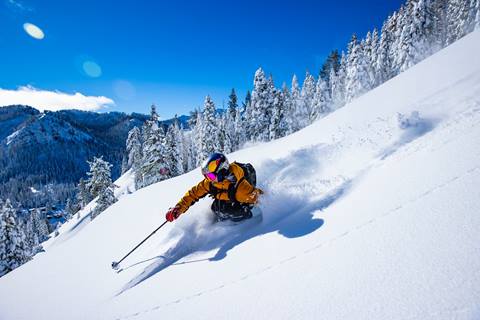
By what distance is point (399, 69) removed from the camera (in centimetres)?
3812

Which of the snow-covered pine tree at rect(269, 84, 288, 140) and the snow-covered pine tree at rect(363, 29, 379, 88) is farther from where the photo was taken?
the snow-covered pine tree at rect(363, 29, 379, 88)

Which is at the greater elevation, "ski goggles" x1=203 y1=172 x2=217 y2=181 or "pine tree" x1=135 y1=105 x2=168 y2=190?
"pine tree" x1=135 y1=105 x2=168 y2=190

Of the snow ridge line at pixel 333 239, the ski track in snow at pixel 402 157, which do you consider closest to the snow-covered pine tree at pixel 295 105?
the ski track in snow at pixel 402 157

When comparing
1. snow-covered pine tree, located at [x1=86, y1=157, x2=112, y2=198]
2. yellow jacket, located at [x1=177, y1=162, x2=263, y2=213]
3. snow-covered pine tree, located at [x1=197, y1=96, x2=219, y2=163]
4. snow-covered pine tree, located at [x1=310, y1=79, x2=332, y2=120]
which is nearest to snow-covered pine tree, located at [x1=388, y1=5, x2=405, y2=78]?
snow-covered pine tree, located at [x1=310, y1=79, x2=332, y2=120]

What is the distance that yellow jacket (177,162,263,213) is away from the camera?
5.51 meters

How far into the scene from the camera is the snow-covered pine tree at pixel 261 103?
39.0 meters

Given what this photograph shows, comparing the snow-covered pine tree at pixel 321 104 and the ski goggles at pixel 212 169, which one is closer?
the ski goggles at pixel 212 169

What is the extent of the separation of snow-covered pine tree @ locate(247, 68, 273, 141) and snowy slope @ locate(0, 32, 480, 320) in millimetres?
30589

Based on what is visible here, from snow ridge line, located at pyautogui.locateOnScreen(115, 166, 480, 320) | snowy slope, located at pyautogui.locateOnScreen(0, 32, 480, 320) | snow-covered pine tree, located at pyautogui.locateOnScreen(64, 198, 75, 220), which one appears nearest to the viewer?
snowy slope, located at pyautogui.locateOnScreen(0, 32, 480, 320)

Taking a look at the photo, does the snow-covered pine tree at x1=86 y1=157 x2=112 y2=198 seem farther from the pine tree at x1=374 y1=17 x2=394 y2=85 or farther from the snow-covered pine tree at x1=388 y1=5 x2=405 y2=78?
the pine tree at x1=374 y1=17 x2=394 y2=85

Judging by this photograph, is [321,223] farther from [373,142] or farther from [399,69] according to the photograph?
[399,69]

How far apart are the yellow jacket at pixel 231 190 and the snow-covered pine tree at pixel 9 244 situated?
1098 inches

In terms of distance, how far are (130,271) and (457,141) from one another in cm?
633

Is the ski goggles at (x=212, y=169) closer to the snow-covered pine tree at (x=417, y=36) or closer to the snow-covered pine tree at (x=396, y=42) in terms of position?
the snow-covered pine tree at (x=417, y=36)
